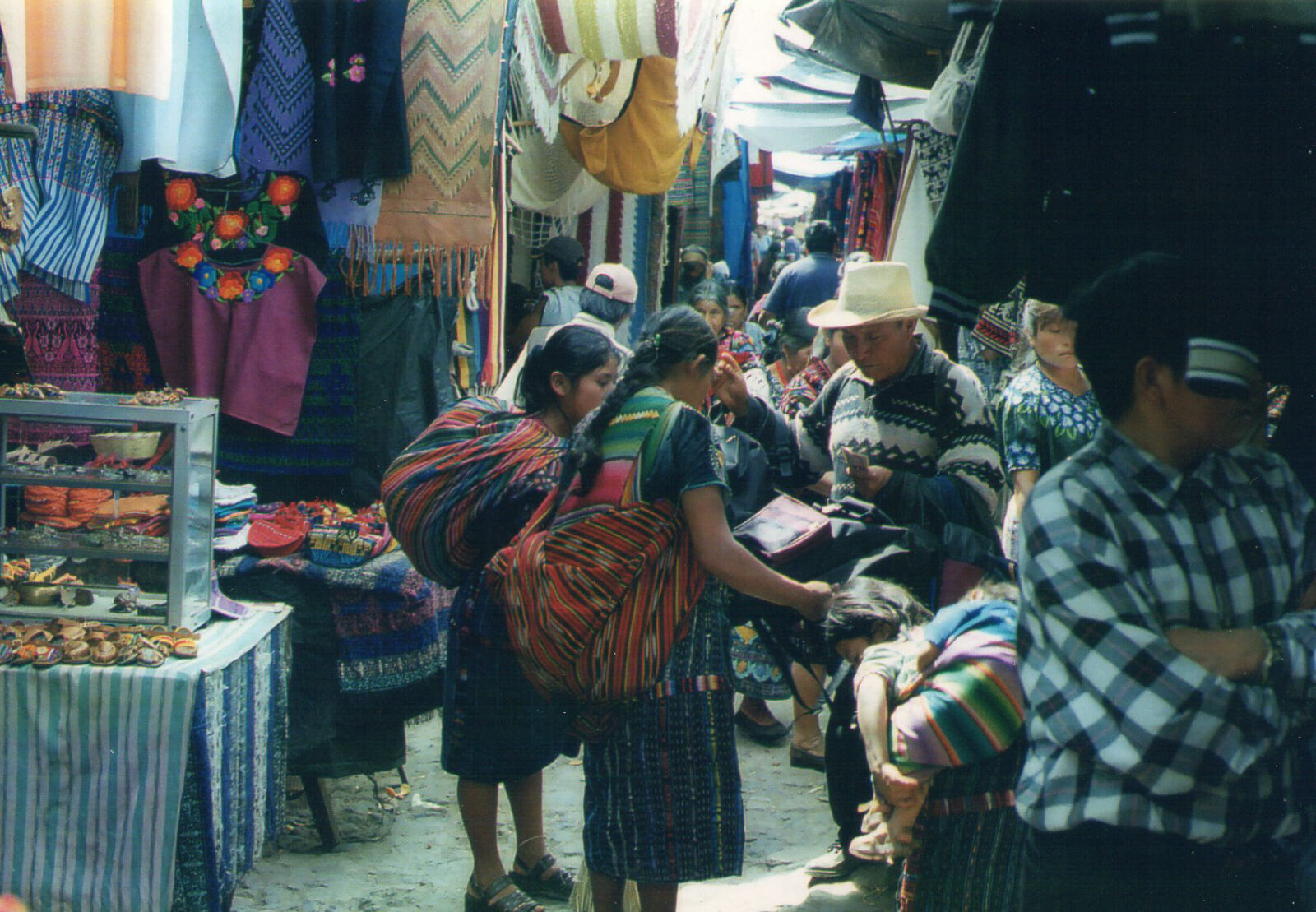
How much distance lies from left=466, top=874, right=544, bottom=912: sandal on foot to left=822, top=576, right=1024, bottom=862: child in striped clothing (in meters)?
1.24

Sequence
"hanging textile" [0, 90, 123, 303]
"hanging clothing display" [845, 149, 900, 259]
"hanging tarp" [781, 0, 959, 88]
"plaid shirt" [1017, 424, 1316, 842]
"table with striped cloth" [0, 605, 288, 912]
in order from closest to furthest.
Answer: "plaid shirt" [1017, 424, 1316, 842] → "table with striped cloth" [0, 605, 288, 912] → "hanging textile" [0, 90, 123, 303] → "hanging tarp" [781, 0, 959, 88] → "hanging clothing display" [845, 149, 900, 259]

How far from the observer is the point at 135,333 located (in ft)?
15.6

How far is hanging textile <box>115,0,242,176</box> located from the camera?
3.72 meters

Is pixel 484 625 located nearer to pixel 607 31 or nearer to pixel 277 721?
pixel 277 721

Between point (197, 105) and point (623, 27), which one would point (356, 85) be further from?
point (623, 27)

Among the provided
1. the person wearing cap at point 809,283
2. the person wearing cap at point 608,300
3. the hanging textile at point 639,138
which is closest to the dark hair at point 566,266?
the hanging textile at point 639,138

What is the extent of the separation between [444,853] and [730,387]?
177 cm

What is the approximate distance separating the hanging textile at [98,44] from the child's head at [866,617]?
200 centimetres

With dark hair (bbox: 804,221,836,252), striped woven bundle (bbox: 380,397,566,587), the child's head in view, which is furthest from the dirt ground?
dark hair (bbox: 804,221,836,252)

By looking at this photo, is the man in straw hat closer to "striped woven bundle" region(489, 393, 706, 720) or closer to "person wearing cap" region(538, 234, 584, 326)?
"striped woven bundle" region(489, 393, 706, 720)

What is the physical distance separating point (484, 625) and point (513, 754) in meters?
0.40

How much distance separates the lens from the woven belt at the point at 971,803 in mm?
2881

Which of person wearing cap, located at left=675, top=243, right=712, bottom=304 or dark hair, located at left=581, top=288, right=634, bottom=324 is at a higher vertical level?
person wearing cap, located at left=675, top=243, right=712, bottom=304

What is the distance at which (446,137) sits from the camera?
14.6 feet
